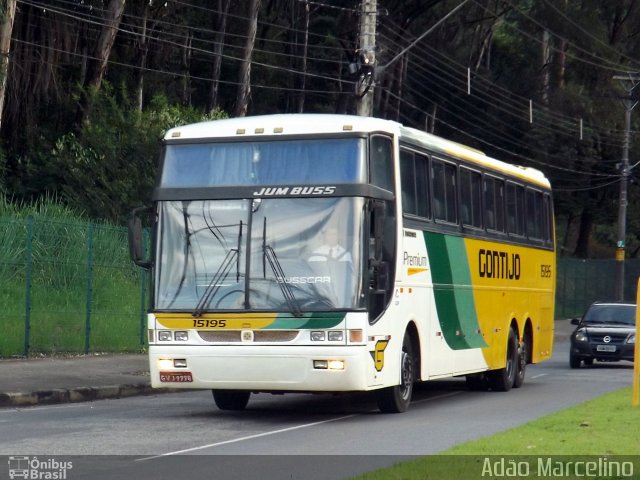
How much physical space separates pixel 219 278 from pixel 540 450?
4759 mm

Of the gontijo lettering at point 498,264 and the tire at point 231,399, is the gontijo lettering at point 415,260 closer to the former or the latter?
the tire at point 231,399

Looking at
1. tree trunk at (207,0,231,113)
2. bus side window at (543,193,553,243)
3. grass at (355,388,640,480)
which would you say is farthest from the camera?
tree trunk at (207,0,231,113)

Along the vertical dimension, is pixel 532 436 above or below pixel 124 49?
below

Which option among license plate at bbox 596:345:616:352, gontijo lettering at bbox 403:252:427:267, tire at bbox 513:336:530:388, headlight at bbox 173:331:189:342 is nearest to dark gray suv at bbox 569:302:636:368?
license plate at bbox 596:345:616:352

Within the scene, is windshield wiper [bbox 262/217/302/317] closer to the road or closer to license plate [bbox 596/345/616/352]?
the road

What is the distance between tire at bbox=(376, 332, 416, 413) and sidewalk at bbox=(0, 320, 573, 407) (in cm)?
459

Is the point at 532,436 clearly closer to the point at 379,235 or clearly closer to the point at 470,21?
the point at 379,235

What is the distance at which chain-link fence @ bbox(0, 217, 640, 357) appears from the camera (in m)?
22.0

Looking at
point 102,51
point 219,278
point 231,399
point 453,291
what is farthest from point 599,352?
point 102,51

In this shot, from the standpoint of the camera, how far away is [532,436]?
1280 centimetres

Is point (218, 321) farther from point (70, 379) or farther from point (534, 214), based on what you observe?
point (534, 214)
